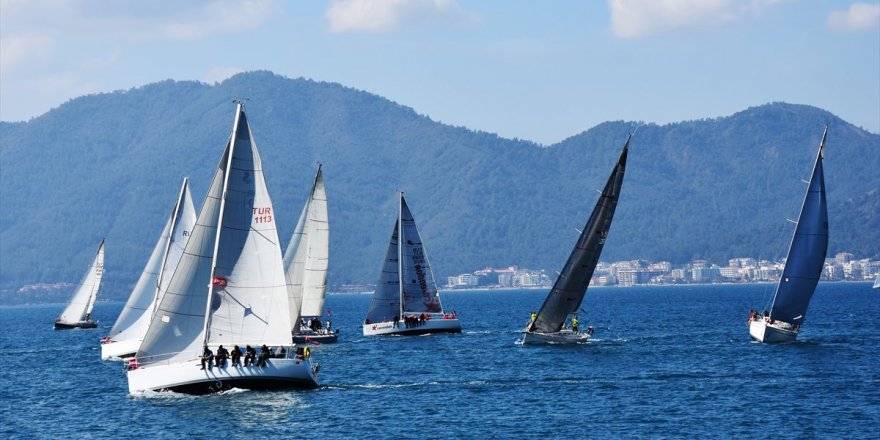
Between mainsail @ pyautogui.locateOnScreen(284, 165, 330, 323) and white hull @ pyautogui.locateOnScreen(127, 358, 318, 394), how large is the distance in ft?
93.9

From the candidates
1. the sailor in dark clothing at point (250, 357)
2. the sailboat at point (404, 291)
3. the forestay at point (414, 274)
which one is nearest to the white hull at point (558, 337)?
the sailboat at point (404, 291)

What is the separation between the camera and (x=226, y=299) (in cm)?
5212

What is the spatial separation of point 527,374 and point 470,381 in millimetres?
3711


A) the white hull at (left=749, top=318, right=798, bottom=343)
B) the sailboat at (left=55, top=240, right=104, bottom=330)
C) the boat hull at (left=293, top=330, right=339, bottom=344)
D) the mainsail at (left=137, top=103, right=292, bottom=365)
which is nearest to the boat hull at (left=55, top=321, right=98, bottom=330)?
the sailboat at (left=55, top=240, right=104, bottom=330)

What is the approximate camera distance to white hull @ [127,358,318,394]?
51.2m

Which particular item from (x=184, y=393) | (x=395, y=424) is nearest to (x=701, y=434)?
(x=395, y=424)

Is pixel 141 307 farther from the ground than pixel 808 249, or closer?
closer

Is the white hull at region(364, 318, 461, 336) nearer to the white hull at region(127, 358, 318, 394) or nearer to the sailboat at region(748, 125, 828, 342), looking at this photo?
the sailboat at region(748, 125, 828, 342)

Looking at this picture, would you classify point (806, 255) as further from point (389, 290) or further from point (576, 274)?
point (389, 290)

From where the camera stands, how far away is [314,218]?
82688mm

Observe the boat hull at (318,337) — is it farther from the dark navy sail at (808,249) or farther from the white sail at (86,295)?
the white sail at (86,295)

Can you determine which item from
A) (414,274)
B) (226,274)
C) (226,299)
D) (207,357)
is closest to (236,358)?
(207,357)

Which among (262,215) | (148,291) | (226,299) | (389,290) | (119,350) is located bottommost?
(119,350)

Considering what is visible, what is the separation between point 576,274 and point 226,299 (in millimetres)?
29314
